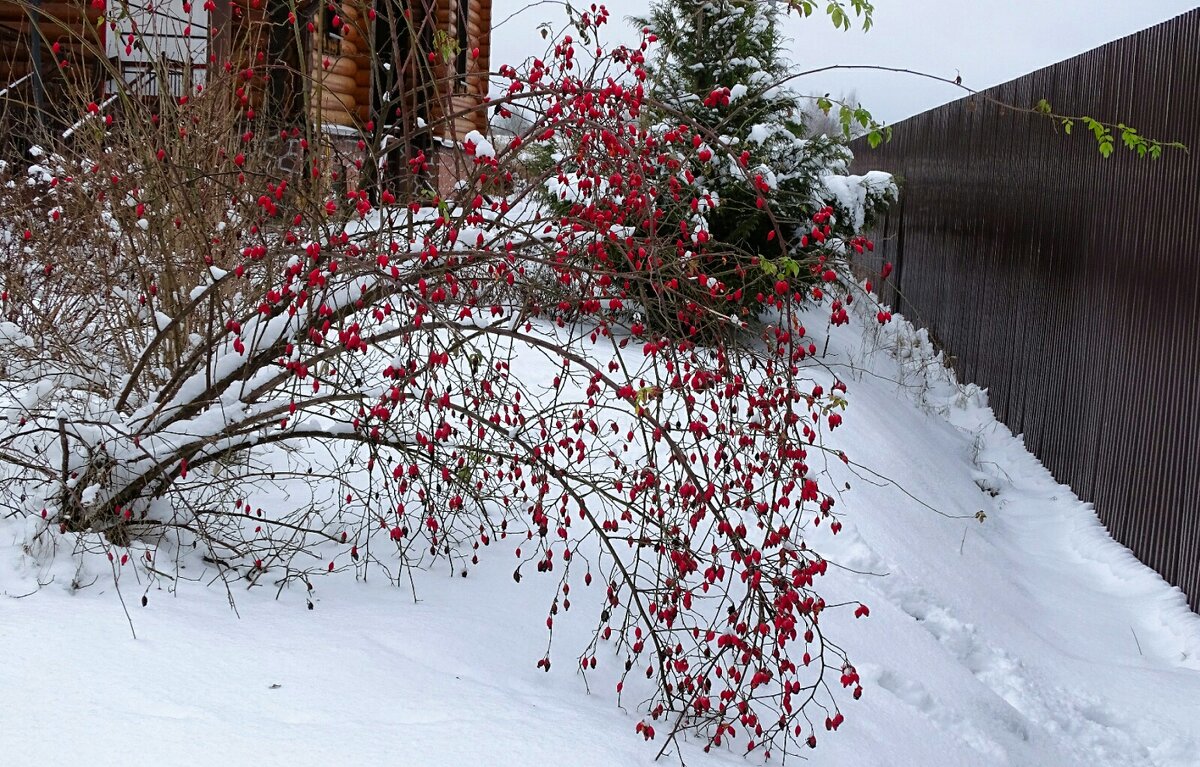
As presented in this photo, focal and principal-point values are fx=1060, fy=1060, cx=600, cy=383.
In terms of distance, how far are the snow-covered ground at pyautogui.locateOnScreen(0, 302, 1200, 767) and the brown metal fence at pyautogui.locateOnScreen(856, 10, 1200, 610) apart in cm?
50

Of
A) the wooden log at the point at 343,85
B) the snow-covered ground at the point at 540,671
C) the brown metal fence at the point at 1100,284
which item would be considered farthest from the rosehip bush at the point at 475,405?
the wooden log at the point at 343,85

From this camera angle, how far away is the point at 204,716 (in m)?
2.40

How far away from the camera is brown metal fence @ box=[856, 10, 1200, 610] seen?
5.62 metres

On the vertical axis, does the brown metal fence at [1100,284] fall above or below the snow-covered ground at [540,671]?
above

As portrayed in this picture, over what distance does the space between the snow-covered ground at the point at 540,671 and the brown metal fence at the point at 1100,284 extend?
0.50 metres

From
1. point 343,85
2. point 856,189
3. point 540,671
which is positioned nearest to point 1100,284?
point 856,189

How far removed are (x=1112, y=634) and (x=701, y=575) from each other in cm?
236

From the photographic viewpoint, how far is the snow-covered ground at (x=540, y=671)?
Answer: 2395 mm

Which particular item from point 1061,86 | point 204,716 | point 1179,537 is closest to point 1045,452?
point 1179,537

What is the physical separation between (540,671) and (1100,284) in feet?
16.8

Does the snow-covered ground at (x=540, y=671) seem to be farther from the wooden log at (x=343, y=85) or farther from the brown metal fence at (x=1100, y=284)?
the wooden log at (x=343, y=85)

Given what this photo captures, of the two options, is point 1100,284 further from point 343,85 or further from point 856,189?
point 343,85

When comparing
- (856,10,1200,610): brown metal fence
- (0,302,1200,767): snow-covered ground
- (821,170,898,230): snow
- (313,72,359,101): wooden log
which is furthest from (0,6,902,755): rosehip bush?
(313,72,359,101): wooden log

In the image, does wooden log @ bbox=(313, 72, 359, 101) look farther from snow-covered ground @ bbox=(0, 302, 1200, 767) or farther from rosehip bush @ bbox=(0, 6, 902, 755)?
snow-covered ground @ bbox=(0, 302, 1200, 767)
